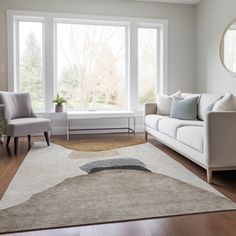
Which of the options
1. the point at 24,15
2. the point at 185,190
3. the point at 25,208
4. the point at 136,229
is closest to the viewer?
the point at 136,229

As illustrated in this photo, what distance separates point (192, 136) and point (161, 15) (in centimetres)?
359

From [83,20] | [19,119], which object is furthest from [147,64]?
[19,119]

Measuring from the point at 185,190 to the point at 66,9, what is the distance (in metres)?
4.22

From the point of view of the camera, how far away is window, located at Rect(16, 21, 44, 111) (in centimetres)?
530

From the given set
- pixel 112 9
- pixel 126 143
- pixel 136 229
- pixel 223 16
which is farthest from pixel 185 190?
pixel 112 9

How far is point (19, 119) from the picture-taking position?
4148 mm

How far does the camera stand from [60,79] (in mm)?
5496

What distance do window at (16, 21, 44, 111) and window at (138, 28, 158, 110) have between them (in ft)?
6.49

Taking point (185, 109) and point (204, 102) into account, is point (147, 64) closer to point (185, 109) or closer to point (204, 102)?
point (185, 109)

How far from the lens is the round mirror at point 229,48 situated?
4453mm

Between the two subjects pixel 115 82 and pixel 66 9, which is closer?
pixel 66 9

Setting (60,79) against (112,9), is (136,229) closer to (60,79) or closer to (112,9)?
(60,79)

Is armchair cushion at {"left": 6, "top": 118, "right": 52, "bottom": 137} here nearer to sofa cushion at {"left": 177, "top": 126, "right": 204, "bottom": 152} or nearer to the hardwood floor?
sofa cushion at {"left": 177, "top": 126, "right": 204, "bottom": 152}

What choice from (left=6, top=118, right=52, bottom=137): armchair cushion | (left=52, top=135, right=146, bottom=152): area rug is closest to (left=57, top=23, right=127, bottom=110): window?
(left=52, top=135, right=146, bottom=152): area rug
